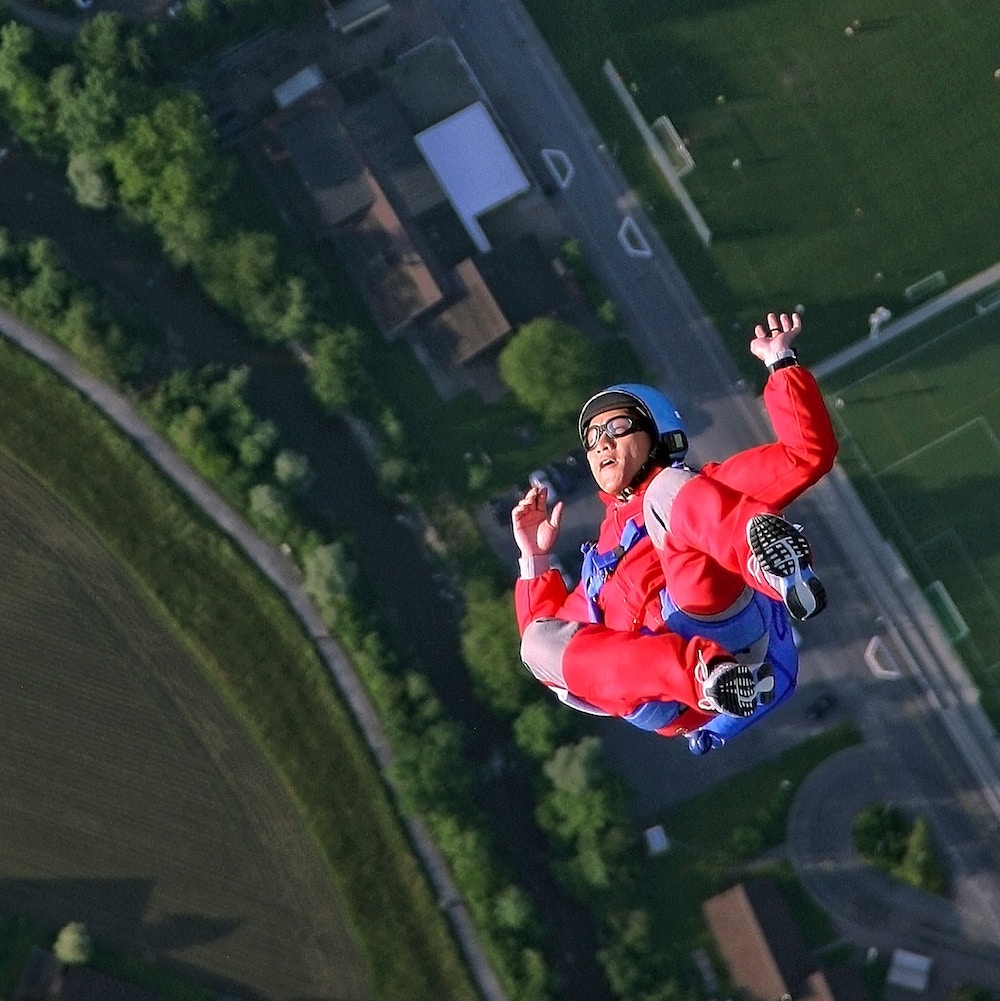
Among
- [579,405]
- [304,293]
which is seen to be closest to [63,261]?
[304,293]

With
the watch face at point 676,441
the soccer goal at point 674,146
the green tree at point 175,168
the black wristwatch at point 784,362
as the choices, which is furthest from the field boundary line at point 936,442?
the black wristwatch at point 784,362

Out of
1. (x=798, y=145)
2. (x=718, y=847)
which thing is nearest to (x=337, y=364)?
(x=798, y=145)

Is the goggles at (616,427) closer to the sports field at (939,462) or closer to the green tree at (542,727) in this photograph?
the green tree at (542,727)

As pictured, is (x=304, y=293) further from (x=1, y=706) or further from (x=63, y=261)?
(x=1, y=706)

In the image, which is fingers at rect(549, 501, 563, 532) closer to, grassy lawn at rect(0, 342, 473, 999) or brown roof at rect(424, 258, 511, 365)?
brown roof at rect(424, 258, 511, 365)

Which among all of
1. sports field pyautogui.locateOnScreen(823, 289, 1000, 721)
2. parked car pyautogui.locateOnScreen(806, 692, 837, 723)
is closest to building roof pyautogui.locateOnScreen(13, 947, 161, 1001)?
parked car pyautogui.locateOnScreen(806, 692, 837, 723)

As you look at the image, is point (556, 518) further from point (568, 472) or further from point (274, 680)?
point (274, 680)
